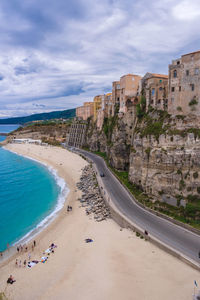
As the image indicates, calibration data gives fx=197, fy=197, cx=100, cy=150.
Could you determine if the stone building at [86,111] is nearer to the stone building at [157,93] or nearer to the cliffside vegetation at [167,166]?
the stone building at [157,93]

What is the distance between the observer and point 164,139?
1120 inches

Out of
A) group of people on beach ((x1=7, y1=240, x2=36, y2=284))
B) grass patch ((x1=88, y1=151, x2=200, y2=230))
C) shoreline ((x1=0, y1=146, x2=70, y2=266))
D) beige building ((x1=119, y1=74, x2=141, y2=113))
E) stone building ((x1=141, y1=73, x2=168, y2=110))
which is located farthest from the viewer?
beige building ((x1=119, y1=74, x2=141, y2=113))

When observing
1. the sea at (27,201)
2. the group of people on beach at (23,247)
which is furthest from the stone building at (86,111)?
the group of people on beach at (23,247)

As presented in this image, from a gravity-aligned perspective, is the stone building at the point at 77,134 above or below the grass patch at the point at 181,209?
above

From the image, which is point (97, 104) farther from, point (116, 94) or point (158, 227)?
point (158, 227)

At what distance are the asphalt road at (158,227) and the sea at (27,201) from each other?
11003mm

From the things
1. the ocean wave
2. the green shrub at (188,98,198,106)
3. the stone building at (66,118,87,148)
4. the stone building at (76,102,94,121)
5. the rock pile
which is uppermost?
the stone building at (76,102,94,121)

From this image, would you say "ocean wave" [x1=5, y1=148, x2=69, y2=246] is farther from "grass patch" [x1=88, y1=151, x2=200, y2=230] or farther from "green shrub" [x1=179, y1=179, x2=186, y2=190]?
"green shrub" [x1=179, y1=179, x2=186, y2=190]

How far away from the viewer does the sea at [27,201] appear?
27625mm

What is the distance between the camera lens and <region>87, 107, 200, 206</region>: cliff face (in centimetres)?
2533

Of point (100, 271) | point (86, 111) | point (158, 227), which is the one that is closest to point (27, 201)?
point (100, 271)

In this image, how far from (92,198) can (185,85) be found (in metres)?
23.4

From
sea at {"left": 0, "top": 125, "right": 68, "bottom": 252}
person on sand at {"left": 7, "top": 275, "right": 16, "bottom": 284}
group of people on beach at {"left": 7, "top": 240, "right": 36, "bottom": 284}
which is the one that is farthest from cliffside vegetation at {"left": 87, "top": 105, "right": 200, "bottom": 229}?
person on sand at {"left": 7, "top": 275, "right": 16, "bottom": 284}

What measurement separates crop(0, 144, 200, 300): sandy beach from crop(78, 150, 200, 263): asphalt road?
1513 millimetres
